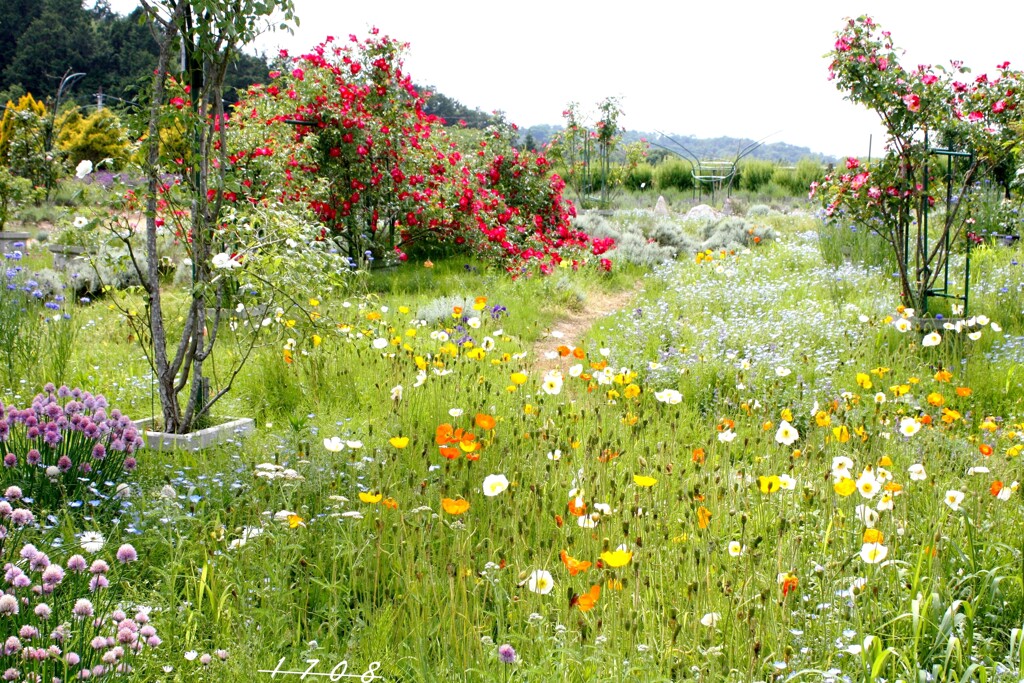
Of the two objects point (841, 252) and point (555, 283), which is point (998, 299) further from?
point (555, 283)

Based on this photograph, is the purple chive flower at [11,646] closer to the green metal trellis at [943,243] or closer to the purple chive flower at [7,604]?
the purple chive flower at [7,604]

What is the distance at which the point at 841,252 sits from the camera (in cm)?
929

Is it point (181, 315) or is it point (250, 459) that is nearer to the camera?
point (250, 459)

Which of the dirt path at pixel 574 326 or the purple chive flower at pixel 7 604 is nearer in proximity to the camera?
the purple chive flower at pixel 7 604

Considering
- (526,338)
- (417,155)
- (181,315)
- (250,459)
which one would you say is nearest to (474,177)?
(417,155)

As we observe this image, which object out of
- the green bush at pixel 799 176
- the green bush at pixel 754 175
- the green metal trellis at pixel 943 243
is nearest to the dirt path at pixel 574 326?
the green metal trellis at pixel 943 243

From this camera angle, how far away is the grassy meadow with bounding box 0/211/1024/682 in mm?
2004

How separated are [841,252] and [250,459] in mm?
7815

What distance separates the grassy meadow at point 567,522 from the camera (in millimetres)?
2004

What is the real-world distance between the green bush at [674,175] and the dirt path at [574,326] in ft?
50.4

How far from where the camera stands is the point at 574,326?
24.5 ft

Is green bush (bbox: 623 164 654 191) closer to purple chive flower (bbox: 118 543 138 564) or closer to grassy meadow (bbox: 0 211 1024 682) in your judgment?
grassy meadow (bbox: 0 211 1024 682)

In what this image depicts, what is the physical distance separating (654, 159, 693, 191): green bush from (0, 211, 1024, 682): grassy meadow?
19962 mm

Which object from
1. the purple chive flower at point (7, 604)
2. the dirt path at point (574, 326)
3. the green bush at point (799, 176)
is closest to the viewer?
the purple chive flower at point (7, 604)
